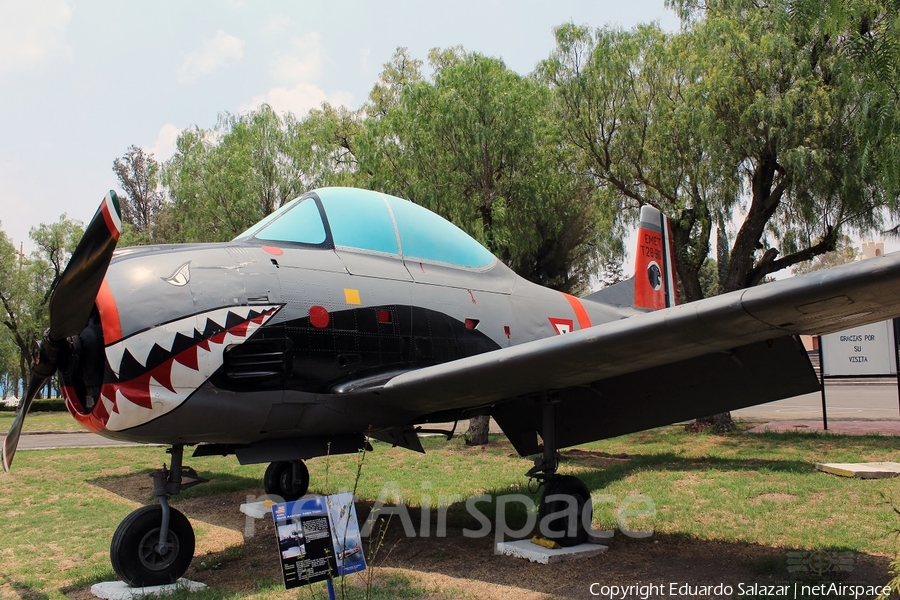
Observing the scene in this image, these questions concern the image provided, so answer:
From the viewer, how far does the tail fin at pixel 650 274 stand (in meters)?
8.51

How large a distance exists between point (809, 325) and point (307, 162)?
18.5m

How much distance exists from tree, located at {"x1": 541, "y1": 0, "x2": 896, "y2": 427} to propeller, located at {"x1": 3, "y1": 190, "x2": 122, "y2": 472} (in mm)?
12483

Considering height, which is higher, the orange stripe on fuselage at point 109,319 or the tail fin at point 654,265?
Answer: the tail fin at point 654,265

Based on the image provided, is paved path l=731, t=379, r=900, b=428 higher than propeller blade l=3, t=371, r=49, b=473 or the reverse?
the reverse

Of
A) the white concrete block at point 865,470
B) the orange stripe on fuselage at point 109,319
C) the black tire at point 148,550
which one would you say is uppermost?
the orange stripe on fuselage at point 109,319

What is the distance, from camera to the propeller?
364 centimetres

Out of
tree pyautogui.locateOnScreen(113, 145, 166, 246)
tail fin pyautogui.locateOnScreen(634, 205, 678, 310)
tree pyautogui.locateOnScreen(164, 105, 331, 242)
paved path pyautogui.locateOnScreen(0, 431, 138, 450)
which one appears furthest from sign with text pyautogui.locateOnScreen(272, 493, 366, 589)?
tree pyautogui.locateOnScreen(113, 145, 166, 246)

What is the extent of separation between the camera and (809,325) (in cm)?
396

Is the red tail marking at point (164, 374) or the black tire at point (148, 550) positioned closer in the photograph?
the red tail marking at point (164, 374)

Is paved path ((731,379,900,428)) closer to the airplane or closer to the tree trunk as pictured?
the tree trunk

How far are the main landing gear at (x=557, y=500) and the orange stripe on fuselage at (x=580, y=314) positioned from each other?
6.19 ft

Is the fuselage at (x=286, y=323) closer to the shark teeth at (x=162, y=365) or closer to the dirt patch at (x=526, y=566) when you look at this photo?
the shark teeth at (x=162, y=365)

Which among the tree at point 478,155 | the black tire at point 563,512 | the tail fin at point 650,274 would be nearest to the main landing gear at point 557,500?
the black tire at point 563,512

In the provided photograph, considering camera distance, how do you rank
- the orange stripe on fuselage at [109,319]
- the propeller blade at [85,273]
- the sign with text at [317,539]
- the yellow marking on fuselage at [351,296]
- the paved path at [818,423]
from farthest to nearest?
the paved path at [818,423], the yellow marking on fuselage at [351,296], the orange stripe on fuselage at [109,319], the propeller blade at [85,273], the sign with text at [317,539]
